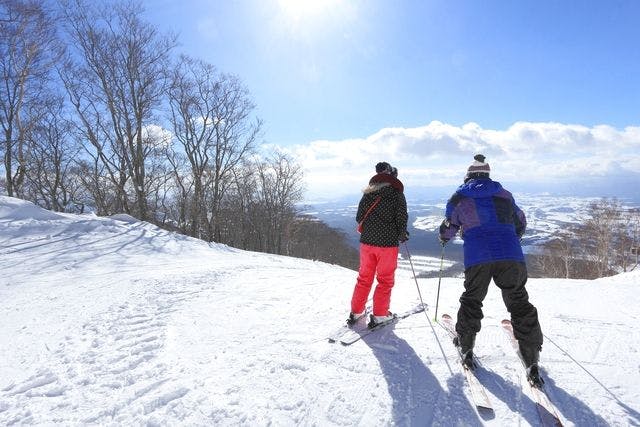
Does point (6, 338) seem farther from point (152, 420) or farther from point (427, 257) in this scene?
point (427, 257)

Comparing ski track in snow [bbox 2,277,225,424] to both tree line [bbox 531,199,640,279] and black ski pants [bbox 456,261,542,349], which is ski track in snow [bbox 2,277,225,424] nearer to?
black ski pants [bbox 456,261,542,349]

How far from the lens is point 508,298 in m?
3.00

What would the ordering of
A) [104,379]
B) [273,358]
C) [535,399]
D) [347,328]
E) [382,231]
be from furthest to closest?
[347,328] < [382,231] < [273,358] < [104,379] < [535,399]

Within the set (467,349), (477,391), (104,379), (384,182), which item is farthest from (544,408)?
(104,379)

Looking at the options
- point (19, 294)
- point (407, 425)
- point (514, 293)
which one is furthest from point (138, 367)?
point (19, 294)

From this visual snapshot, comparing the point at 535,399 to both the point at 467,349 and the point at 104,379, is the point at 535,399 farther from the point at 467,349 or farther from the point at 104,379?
the point at 104,379

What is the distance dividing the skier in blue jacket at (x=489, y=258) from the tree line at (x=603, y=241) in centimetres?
2478

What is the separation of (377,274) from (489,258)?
52.7 inches

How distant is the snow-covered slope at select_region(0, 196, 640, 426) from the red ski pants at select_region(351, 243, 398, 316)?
1.23ft

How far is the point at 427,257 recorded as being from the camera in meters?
106

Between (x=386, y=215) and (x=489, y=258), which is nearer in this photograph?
(x=489, y=258)

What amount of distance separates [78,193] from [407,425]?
121 ft

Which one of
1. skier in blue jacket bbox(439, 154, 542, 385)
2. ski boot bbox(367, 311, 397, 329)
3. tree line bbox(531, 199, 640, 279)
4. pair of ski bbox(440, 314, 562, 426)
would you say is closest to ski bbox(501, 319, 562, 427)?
pair of ski bbox(440, 314, 562, 426)

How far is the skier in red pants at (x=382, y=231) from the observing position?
12.7ft
